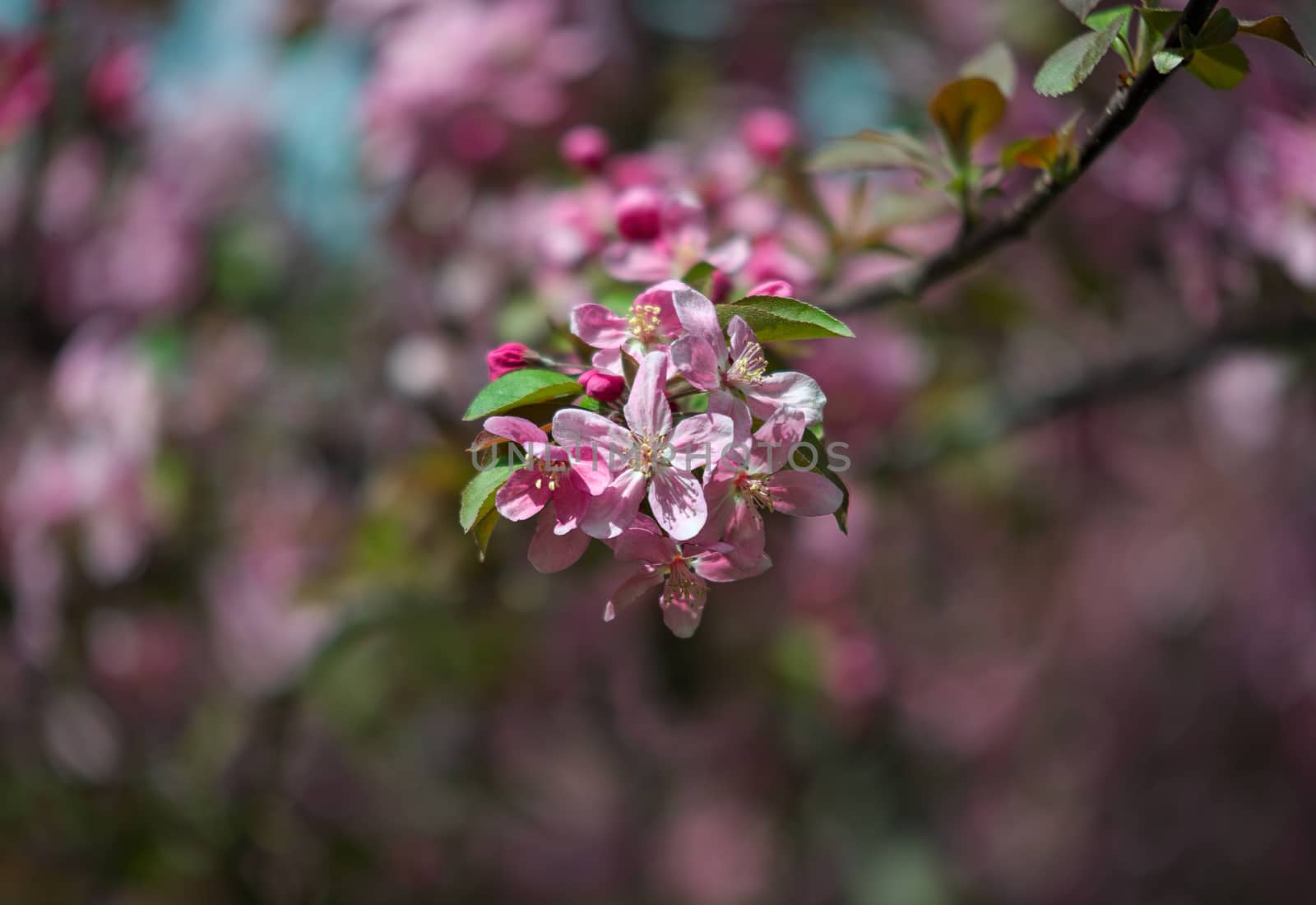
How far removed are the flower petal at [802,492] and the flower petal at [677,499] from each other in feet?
0.14

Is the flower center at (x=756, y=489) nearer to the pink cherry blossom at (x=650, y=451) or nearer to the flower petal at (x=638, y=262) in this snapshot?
the pink cherry blossom at (x=650, y=451)

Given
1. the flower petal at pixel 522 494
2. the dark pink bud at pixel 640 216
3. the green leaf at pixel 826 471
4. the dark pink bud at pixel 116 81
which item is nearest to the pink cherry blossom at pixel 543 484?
the flower petal at pixel 522 494

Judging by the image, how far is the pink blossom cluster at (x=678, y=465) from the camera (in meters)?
0.51

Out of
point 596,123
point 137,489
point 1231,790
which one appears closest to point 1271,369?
point 596,123

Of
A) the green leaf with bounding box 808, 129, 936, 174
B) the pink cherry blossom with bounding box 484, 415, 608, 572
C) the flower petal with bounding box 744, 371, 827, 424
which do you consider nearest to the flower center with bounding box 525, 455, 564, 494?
the pink cherry blossom with bounding box 484, 415, 608, 572

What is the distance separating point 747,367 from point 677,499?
0.25 feet

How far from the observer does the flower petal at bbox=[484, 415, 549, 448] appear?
0.50 metres

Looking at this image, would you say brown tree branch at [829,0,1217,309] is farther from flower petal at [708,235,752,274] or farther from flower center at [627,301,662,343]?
flower center at [627,301,662,343]

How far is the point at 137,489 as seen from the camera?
1.51 meters

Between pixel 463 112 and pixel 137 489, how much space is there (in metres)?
0.72

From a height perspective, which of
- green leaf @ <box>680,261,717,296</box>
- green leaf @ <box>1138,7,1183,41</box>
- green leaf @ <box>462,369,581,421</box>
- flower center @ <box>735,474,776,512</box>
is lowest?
flower center @ <box>735,474,776,512</box>

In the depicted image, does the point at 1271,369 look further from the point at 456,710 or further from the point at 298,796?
the point at 298,796

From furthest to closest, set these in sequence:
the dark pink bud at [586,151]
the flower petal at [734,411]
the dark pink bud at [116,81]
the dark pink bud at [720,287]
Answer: the dark pink bud at [116,81] → the dark pink bud at [586,151] → the dark pink bud at [720,287] → the flower petal at [734,411]

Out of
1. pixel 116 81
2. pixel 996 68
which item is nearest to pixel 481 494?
pixel 996 68
